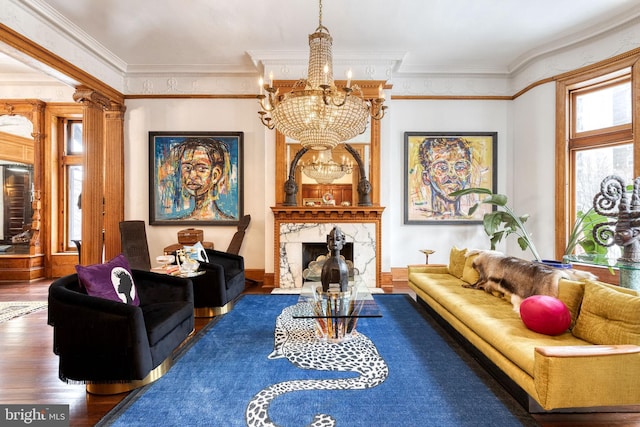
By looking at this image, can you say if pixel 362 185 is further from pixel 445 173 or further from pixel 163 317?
pixel 163 317

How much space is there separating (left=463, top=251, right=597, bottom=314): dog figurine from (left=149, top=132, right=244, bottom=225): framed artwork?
161 inches

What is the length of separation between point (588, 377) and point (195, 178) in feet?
18.9

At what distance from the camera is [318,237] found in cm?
522

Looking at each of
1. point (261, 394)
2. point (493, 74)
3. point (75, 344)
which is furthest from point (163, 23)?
point (493, 74)

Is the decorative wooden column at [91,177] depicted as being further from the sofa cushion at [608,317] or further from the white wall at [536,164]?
the white wall at [536,164]

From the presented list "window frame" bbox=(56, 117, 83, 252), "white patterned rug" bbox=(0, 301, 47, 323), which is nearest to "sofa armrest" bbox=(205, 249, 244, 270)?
"white patterned rug" bbox=(0, 301, 47, 323)

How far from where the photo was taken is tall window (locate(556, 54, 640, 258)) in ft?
13.9

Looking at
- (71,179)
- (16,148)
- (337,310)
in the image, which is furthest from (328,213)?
(16,148)

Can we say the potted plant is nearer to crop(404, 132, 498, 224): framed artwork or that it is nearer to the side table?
crop(404, 132, 498, 224): framed artwork

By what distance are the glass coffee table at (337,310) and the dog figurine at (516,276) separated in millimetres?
1318

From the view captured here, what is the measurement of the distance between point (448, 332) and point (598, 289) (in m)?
1.44

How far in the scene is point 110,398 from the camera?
7.13ft

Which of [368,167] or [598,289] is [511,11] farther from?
[598,289]

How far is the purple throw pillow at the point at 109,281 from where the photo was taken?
7.56 feet
